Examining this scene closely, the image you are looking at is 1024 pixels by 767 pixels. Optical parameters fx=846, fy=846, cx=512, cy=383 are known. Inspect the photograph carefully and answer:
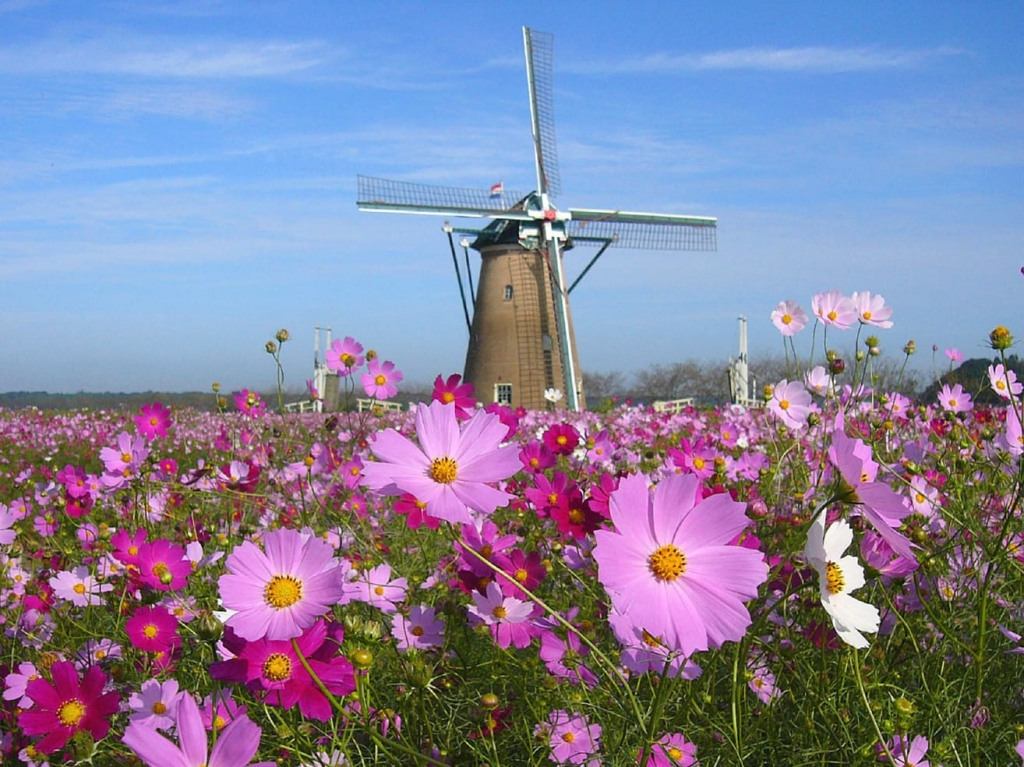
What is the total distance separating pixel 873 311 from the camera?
2.10m

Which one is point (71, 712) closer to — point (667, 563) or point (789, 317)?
point (667, 563)

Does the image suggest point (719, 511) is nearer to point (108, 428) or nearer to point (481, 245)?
point (108, 428)

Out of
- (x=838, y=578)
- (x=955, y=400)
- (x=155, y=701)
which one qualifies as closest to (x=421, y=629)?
(x=155, y=701)

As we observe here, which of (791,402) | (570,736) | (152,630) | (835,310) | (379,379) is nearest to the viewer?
(570,736)

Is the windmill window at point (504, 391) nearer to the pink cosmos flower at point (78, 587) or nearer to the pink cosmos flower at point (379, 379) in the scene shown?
the pink cosmos flower at point (379, 379)

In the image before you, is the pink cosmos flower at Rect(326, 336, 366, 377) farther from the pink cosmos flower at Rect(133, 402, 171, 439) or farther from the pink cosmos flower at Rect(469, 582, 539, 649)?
the pink cosmos flower at Rect(469, 582, 539, 649)

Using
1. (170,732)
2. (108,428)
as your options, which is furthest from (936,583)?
(108,428)

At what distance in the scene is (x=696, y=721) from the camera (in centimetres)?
146

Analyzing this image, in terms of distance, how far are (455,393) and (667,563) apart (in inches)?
45.8

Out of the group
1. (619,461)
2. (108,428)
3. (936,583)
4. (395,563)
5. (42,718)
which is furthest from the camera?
(108,428)

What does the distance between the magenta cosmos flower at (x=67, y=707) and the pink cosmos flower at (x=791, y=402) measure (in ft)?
5.04

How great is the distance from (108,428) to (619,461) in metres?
7.91

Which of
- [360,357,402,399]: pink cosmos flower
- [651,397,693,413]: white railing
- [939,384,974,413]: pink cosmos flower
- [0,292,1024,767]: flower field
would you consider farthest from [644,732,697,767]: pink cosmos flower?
[651,397,693,413]: white railing

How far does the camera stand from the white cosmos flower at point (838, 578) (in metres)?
0.87
